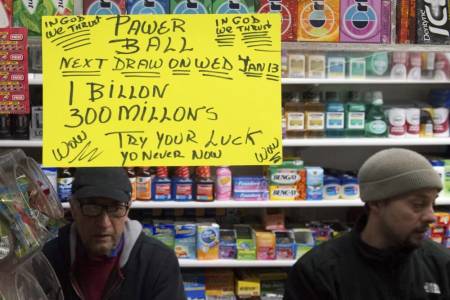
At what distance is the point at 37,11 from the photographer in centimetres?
175

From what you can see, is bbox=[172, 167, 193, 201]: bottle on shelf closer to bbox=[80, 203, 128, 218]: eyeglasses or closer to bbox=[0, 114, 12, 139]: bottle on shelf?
bbox=[0, 114, 12, 139]: bottle on shelf

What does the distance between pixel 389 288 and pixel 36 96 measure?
8.81ft

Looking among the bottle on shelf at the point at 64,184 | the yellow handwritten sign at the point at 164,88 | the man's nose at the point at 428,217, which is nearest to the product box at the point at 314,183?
the bottle on shelf at the point at 64,184

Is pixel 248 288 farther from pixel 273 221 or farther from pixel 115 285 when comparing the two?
pixel 115 285

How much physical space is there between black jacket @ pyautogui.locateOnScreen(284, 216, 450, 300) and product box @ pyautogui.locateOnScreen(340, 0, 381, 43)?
2.12 ft

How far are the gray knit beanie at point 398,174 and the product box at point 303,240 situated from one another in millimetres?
1960

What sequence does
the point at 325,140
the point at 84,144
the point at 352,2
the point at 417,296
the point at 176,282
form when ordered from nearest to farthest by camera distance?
the point at 84,144 < the point at 417,296 < the point at 176,282 < the point at 352,2 < the point at 325,140

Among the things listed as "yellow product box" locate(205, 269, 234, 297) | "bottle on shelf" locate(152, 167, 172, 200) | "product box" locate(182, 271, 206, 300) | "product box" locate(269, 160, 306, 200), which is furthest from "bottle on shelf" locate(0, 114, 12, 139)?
"product box" locate(269, 160, 306, 200)

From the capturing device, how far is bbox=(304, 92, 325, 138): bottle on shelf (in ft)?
10.6

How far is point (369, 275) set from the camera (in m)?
1.33

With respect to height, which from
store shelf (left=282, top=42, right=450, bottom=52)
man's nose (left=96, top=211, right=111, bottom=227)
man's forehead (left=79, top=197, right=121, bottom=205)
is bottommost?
man's nose (left=96, top=211, right=111, bottom=227)

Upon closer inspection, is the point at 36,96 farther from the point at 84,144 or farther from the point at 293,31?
the point at 84,144

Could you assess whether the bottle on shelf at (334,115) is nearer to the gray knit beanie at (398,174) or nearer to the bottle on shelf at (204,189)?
the bottle on shelf at (204,189)

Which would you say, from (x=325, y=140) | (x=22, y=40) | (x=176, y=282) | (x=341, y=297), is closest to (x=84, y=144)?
(x=22, y=40)
